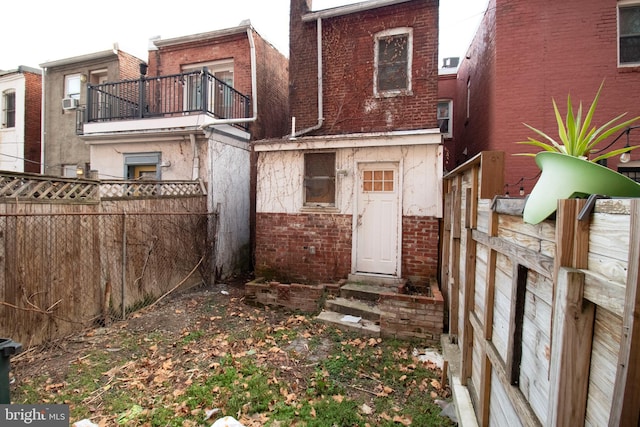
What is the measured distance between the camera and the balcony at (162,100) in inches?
343

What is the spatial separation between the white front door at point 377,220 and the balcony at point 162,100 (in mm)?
4104

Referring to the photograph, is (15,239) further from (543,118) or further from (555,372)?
(543,118)

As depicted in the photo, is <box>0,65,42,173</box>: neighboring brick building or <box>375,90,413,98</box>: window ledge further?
<box>0,65,42,173</box>: neighboring brick building

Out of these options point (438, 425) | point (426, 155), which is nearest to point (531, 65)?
point (426, 155)

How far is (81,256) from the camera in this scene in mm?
5445

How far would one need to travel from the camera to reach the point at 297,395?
12.3 ft

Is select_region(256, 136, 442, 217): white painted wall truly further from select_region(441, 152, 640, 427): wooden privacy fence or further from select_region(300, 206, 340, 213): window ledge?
select_region(441, 152, 640, 427): wooden privacy fence

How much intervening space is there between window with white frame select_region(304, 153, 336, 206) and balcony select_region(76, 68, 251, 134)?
274cm

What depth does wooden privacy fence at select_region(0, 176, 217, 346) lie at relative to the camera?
457 cm

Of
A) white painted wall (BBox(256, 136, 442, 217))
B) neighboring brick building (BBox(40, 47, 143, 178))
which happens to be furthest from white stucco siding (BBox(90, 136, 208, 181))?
white painted wall (BBox(256, 136, 442, 217))

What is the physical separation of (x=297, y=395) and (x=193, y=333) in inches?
96.4

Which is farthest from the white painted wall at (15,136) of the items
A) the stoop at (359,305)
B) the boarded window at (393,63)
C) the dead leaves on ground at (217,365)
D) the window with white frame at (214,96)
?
the stoop at (359,305)

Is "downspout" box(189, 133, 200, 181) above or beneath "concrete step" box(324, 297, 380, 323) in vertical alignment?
above

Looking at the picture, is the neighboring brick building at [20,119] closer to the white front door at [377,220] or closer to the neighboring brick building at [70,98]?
the neighboring brick building at [70,98]
